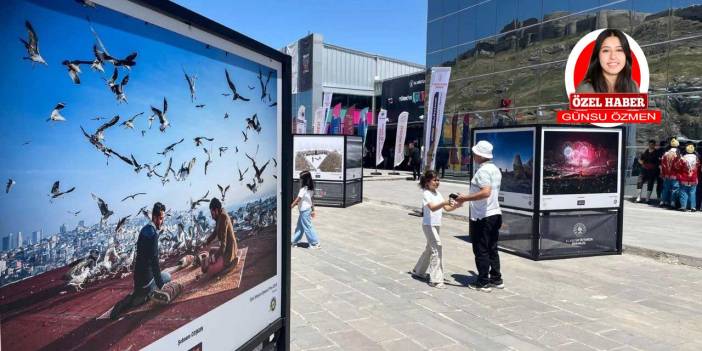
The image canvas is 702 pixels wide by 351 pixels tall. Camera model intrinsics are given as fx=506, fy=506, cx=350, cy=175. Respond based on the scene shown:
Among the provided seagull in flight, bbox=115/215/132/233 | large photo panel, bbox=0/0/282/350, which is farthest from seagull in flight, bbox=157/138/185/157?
seagull in flight, bbox=115/215/132/233

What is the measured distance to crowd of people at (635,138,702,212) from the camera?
1277 centimetres

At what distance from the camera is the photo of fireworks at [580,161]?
8031 mm

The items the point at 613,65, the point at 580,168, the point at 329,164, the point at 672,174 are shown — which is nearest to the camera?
the point at 580,168

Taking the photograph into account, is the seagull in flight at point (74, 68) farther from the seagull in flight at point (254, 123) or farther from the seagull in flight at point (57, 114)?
the seagull in flight at point (254, 123)

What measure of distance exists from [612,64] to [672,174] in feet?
14.7

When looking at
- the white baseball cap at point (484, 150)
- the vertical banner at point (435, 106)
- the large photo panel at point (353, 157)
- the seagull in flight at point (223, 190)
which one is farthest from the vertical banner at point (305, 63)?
the seagull in flight at point (223, 190)

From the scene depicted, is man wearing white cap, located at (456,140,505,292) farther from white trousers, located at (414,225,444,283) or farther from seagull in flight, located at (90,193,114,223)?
seagull in flight, located at (90,193,114,223)

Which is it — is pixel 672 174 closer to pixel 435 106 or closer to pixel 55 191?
pixel 435 106

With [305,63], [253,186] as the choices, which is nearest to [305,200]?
[253,186]

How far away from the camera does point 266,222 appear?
2.55m

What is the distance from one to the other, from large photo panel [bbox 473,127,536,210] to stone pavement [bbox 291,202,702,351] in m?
0.97

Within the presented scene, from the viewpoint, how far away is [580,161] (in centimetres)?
823

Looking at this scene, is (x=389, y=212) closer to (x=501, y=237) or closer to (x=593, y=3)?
(x=501, y=237)

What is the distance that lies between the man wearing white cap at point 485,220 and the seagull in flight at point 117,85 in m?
5.02
